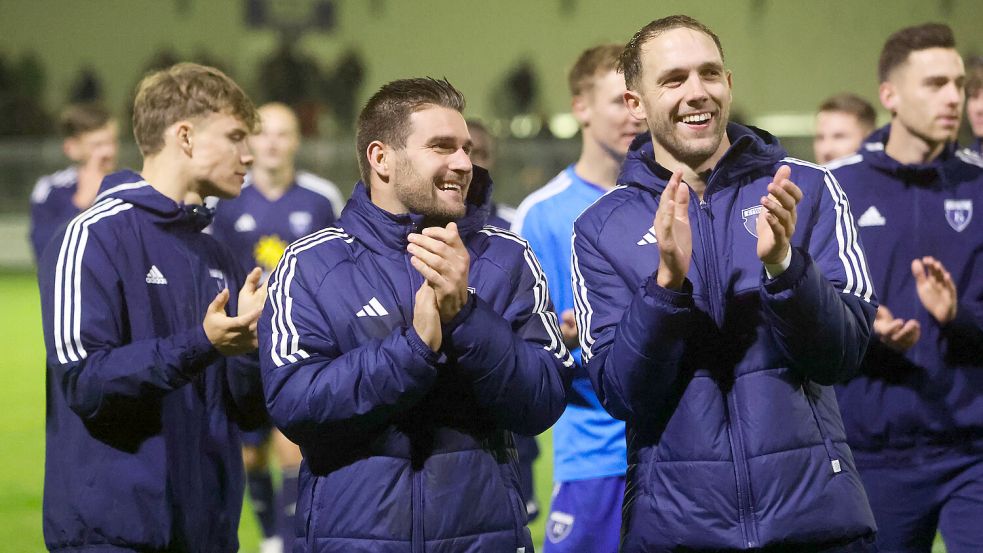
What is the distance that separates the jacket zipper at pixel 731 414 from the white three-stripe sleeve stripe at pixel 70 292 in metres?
1.83

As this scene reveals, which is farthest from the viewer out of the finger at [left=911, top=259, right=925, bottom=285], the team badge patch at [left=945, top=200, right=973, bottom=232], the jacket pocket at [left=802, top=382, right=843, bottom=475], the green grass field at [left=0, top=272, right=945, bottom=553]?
the green grass field at [left=0, top=272, right=945, bottom=553]

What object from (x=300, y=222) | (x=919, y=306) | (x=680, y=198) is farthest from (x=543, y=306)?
(x=300, y=222)

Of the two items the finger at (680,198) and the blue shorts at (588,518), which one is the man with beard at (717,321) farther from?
the blue shorts at (588,518)

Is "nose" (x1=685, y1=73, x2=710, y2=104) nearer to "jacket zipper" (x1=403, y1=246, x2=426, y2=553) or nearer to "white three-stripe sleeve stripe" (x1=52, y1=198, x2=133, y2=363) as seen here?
"jacket zipper" (x1=403, y1=246, x2=426, y2=553)

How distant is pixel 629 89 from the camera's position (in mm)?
3598

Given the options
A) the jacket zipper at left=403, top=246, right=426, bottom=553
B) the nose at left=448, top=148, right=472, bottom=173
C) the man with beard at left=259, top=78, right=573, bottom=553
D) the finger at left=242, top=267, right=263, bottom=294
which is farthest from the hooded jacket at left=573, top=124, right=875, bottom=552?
the finger at left=242, top=267, right=263, bottom=294

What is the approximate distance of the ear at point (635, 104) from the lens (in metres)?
3.54

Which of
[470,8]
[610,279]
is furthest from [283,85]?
[610,279]

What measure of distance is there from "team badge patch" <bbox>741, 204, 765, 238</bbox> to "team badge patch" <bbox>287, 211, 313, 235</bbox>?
558 cm

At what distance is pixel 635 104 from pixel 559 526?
1.78m

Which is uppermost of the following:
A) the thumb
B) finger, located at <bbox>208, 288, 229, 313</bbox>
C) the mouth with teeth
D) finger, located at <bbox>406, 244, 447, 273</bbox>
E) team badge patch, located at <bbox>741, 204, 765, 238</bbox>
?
the mouth with teeth

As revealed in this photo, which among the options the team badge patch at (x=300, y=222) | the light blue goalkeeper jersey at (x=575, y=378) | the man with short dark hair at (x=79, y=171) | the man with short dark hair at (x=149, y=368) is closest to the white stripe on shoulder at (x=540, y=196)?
the light blue goalkeeper jersey at (x=575, y=378)

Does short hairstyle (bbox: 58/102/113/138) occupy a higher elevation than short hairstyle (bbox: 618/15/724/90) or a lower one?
lower

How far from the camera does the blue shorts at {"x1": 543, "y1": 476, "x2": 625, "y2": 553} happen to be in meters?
4.62
